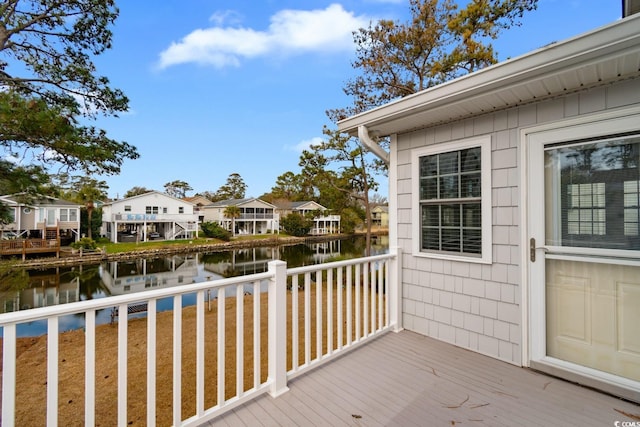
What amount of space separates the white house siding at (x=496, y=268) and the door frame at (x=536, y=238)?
0.04 meters

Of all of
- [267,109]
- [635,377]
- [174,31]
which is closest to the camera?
[635,377]

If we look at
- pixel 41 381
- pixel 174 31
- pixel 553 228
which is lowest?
pixel 41 381

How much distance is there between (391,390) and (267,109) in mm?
17552

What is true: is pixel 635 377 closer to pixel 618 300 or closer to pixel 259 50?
pixel 618 300

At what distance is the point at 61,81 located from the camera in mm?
5285

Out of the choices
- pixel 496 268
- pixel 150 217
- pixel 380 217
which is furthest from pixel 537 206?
pixel 380 217

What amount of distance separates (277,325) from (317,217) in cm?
3118

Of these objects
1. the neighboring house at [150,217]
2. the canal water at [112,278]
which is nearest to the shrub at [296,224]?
the neighboring house at [150,217]

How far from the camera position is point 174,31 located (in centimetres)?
900

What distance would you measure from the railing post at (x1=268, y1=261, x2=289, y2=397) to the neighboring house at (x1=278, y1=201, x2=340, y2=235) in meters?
31.1

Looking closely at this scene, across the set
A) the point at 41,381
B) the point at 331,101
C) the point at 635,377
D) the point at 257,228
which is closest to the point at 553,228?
the point at 635,377

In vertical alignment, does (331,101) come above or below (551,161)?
above

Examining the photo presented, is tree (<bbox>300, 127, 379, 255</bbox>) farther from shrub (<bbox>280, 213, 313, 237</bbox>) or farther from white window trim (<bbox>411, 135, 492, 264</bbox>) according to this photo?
shrub (<bbox>280, 213, 313, 237</bbox>)

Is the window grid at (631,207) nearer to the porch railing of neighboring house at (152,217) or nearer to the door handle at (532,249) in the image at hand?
the door handle at (532,249)
